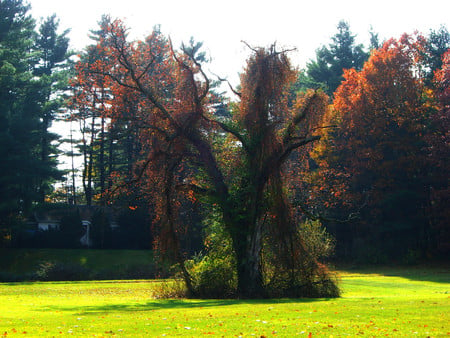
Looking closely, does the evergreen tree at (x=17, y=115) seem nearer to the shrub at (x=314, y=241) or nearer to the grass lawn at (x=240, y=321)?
the shrub at (x=314, y=241)

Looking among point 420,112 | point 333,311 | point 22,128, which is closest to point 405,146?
point 420,112

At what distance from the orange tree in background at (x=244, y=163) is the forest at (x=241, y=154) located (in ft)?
0.20

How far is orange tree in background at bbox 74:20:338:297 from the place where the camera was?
2183 cm

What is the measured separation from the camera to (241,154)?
77.1 feet

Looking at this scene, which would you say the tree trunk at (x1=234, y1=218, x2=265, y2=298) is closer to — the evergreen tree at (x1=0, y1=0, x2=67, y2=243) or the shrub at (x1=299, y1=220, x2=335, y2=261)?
the shrub at (x1=299, y1=220, x2=335, y2=261)

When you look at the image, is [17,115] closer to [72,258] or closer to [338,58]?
[72,258]

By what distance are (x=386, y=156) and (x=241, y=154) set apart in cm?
2992

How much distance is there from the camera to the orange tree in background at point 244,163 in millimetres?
21828

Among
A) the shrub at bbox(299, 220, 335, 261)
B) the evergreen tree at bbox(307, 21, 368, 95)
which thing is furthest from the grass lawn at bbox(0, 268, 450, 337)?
the evergreen tree at bbox(307, 21, 368, 95)

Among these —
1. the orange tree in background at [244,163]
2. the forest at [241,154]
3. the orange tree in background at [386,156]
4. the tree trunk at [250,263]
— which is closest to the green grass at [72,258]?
the forest at [241,154]

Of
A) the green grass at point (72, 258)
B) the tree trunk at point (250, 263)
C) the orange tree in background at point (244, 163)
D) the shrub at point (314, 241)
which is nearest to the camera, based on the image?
the orange tree in background at point (244, 163)

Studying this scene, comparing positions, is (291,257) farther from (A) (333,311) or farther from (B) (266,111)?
(A) (333,311)

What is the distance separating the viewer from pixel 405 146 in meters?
47.9

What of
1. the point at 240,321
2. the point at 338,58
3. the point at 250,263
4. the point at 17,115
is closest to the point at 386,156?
the point at 338,58
